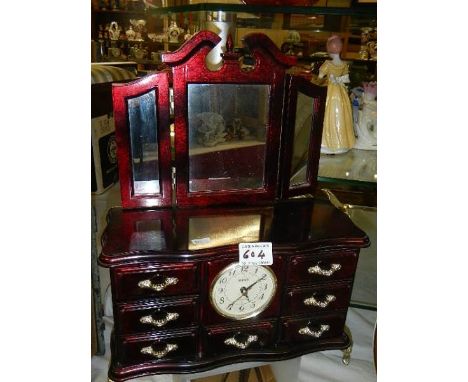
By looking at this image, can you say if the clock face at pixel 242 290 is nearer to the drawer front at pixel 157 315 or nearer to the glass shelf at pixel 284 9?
the drawer front at pixel 157 315

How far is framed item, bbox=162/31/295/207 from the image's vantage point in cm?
77

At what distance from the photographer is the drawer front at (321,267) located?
0.78 m

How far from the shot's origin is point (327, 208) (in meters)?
0.92

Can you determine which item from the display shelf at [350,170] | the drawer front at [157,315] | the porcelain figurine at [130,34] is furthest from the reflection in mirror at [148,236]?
the porcelain figurine at [130,34]

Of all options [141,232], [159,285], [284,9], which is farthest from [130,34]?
[159,285]

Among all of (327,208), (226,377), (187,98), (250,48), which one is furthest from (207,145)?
(226,377)

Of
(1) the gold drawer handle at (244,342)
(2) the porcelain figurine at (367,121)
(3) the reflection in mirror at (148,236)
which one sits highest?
(2) the porcelain figurine at (367,121)

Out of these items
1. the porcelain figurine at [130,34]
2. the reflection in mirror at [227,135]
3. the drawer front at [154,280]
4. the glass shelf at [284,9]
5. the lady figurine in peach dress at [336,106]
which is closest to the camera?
the drawer front at [154,280]

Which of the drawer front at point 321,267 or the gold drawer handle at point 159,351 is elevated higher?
the drawer front at point 321,267

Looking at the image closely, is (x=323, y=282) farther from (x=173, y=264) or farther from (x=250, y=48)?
(x=250, y=48)

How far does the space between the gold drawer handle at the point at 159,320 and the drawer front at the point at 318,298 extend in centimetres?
24

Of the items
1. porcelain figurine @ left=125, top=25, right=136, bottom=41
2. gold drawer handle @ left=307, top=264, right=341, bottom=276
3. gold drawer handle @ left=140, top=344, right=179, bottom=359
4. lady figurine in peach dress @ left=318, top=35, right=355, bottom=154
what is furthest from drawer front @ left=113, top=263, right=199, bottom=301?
porcelain figurine @ left=125, top=25, right=136, bottom=41

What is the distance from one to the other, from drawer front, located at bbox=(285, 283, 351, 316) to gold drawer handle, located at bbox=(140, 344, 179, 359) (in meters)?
0.25

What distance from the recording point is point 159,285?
71 cm
